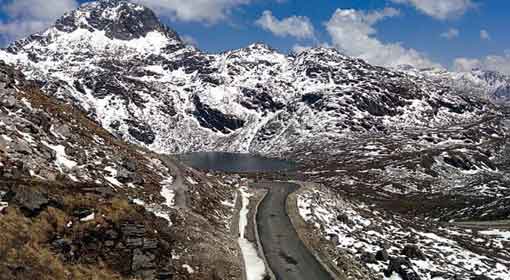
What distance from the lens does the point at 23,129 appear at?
38.1 meters

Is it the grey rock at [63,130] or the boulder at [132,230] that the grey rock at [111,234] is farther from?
the grey rock at [63,130]

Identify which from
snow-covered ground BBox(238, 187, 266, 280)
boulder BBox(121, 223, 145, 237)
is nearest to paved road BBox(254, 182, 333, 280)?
snow-covered ground BBox(238, 187, 266, 280)

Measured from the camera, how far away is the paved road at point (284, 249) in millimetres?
33188

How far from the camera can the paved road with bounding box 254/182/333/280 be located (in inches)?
1307

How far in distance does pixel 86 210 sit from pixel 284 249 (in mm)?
16894

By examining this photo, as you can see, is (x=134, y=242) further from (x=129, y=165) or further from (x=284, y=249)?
(x=129, y=165)

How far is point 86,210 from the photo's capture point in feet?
93.4

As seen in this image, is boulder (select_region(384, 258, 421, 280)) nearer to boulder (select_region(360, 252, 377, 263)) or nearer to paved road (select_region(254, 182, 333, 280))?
boulder (select_region(360, 252, 377, 263))

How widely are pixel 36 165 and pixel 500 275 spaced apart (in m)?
36.6

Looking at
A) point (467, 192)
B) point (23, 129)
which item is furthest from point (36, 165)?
point (467, 192)

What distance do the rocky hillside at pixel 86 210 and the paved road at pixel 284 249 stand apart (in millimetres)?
3246

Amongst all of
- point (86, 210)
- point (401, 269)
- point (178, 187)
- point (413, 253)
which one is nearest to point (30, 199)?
point (86, 210)

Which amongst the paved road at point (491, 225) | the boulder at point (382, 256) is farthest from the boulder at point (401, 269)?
the paved road at point (491, 225)

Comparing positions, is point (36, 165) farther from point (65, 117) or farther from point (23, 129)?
point (65, 117)
